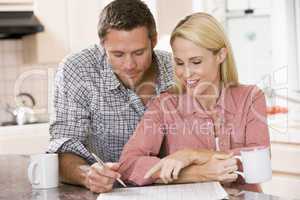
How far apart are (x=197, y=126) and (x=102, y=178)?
435 millimetres

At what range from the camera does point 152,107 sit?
1.85 meters

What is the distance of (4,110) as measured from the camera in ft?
12.6

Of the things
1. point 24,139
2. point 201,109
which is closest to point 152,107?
point 201,109

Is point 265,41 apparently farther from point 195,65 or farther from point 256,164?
point 256,164

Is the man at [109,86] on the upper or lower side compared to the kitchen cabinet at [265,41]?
lower

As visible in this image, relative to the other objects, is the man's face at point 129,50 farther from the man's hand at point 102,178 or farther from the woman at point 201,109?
the man's hand at point 102,178

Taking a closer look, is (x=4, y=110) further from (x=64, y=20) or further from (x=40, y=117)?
(x=64, y=20)

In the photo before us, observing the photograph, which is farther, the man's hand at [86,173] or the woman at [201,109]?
the woman at [201,109]

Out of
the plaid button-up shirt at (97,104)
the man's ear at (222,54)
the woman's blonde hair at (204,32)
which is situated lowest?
the plaid button-up shirt at (97,104)

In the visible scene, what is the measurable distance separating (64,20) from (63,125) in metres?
1.94

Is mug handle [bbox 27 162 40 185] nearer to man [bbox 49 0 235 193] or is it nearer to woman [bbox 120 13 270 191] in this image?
man [bbox 49 0 235 193]

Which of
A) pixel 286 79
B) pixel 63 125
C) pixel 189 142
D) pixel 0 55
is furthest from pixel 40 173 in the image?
pixel 0 55

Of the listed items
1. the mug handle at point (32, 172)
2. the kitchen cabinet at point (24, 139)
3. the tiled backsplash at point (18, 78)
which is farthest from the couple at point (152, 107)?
the tiled backsplash at point (18, 78)

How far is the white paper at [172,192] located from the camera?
1359 millimetres
